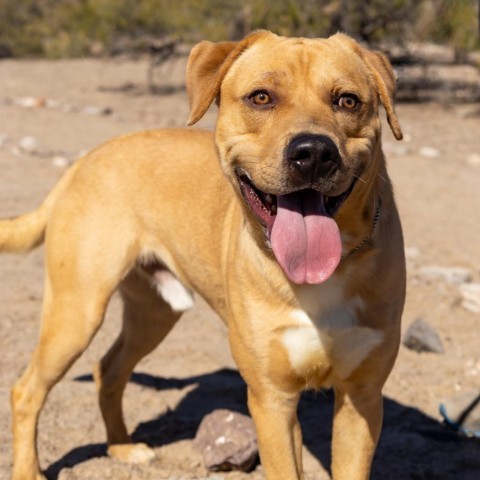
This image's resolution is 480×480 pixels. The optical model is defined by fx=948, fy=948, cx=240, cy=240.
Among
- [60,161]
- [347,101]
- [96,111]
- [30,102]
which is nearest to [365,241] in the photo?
[347,101]

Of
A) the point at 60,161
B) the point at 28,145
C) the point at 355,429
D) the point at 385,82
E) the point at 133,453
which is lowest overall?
the point at 28,145

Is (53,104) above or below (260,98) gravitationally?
below

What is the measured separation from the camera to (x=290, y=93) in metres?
3.68

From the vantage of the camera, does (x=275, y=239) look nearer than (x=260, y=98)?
Yes

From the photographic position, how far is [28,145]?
11.5 metres

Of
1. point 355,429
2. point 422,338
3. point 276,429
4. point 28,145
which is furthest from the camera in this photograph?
point 28,145

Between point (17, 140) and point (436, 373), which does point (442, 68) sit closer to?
point (17, 140)

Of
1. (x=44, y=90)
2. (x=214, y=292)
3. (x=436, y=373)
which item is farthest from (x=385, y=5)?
(x=214, y=292)

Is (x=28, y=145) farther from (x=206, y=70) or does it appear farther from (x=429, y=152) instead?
(x=206, y=70)

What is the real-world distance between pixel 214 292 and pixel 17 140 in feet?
26.6

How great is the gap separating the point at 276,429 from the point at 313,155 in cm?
120

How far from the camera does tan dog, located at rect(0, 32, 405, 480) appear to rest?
3.54 meters

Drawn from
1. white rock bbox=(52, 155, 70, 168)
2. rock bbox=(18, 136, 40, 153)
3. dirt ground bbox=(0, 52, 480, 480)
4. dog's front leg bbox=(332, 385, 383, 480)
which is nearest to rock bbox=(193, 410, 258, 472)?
dirt ground bbox=(0, 52, 480, 480)

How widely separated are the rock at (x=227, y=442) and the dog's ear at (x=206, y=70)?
1739 millimetres
